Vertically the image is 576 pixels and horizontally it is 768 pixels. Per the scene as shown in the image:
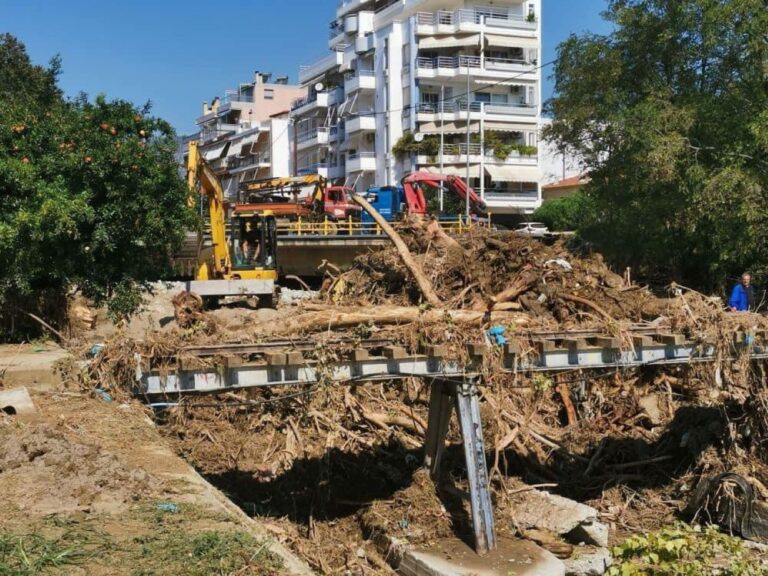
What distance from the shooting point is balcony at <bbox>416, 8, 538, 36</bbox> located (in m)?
53.8

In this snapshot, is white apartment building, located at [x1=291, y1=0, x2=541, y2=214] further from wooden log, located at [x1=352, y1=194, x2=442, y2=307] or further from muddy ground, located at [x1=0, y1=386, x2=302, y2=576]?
muddy ground, located at [x1=0, y1=386, x2=302, y2=576]

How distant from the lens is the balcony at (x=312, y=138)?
63.5 metres

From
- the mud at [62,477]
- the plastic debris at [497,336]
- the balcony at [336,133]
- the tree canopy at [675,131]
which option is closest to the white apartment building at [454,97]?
the balcony at [336,133]

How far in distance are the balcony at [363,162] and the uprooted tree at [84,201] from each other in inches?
1609

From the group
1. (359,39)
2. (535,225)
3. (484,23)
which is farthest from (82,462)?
(359,39)

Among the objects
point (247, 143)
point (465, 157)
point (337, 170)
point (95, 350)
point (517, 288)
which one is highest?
point (247, 143)

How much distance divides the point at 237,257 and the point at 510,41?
36994mm

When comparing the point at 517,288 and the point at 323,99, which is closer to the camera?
the point at 517,288

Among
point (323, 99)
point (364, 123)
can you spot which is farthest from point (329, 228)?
point (323, 99)

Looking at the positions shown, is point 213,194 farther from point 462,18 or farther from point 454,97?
point 462,18

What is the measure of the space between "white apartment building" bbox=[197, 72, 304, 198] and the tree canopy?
46.6 metres

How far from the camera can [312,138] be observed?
214 feet

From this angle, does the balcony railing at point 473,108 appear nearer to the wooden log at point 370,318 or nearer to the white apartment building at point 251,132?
Result: the white apartment building at point 251,132

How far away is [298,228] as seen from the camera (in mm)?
32938
